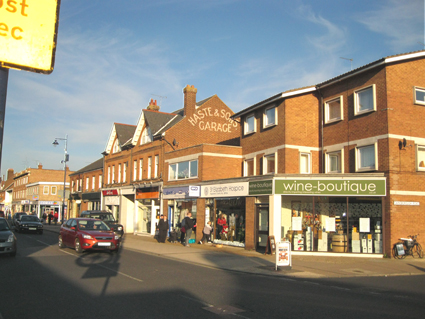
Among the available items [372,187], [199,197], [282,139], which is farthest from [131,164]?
[372,187]

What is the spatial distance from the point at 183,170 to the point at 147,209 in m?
7.84

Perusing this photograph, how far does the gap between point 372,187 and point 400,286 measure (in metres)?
7.91

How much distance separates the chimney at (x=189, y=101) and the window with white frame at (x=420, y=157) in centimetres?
1871

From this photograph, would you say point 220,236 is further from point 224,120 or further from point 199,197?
point 224,120

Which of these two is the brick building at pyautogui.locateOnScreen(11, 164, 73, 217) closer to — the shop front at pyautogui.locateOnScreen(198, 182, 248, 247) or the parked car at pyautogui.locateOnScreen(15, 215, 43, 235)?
the parked car at pyautogui.locateOnScreen(15, 215, 43, 235)

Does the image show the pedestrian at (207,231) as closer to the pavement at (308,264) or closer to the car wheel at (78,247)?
the pavement at (308,264)

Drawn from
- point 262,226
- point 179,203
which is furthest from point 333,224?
point 179,203

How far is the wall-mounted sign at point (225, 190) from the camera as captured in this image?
22.1m

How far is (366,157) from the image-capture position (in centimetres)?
1994

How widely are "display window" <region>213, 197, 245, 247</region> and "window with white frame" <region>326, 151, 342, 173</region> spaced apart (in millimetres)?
5283

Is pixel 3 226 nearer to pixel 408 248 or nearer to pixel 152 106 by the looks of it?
pixel 408 248

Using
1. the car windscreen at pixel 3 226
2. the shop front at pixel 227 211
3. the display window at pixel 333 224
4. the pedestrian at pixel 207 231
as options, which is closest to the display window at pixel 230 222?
the shop front at pixel 227 211

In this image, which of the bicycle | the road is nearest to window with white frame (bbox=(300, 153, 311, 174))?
the bicycle

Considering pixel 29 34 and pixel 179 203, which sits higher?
pixel 29 34
